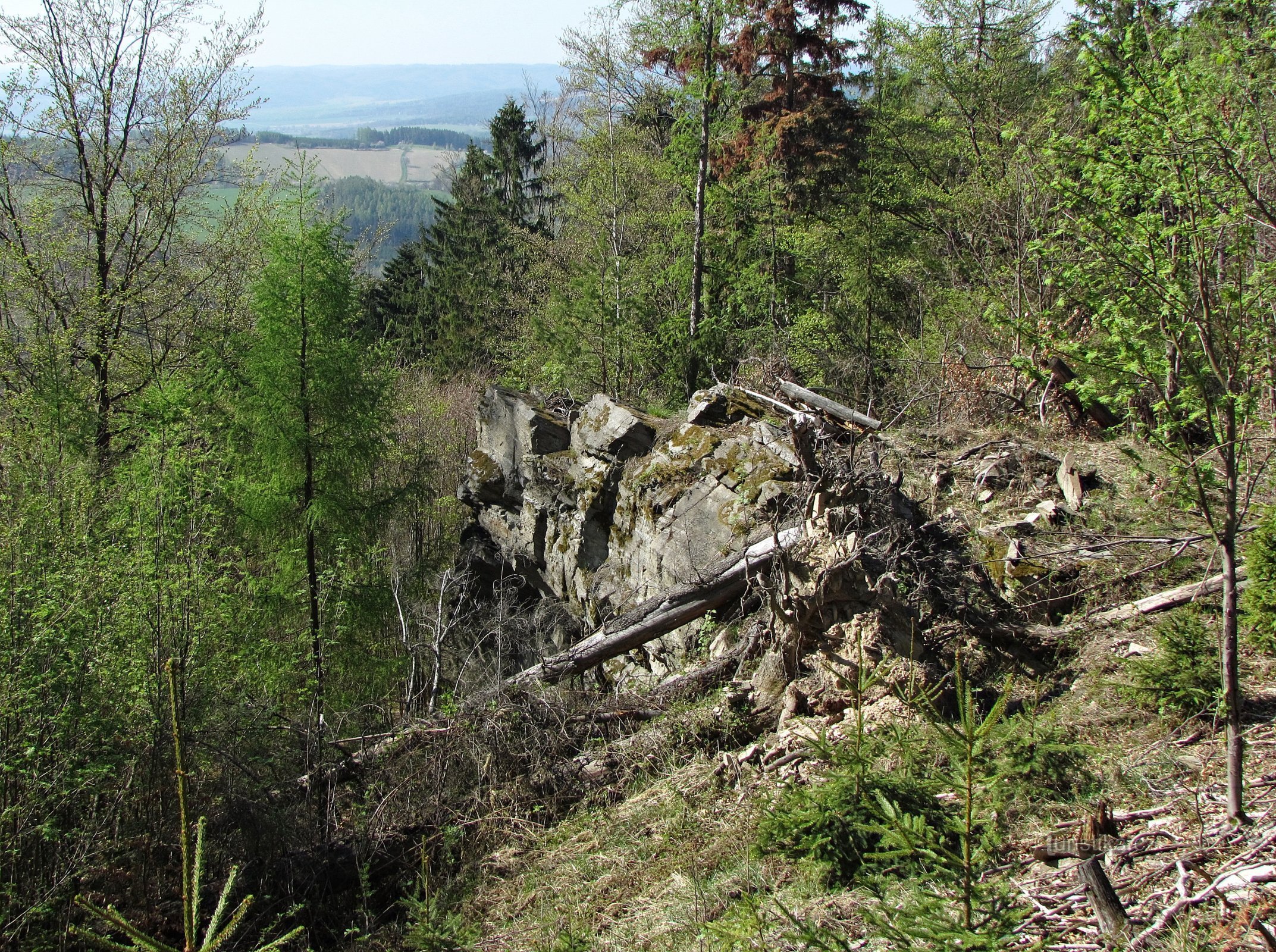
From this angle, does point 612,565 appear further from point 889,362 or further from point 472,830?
point 889,362

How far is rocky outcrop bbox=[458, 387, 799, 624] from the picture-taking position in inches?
356

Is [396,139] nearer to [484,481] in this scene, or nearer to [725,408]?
[484,481]

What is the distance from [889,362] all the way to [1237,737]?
12.7m

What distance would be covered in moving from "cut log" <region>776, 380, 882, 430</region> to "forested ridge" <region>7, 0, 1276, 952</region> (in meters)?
0.08

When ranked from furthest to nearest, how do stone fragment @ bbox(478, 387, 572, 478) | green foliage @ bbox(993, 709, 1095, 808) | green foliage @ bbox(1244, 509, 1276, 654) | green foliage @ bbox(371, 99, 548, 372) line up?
1. green foliage @ bbox(371, 99, 548, 372)
2. stone fragment @ bbox(478, 387, 572, 478)
3. green foliage @ bbox(1244, 509, 1276, 654)
4. green foliage @ bbox(993, 709, 1095, 808)

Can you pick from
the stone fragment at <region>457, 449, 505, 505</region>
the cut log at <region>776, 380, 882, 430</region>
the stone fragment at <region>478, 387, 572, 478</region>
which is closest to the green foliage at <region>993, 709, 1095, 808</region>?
the cut log at <region>776, 380, 882, 430</region>

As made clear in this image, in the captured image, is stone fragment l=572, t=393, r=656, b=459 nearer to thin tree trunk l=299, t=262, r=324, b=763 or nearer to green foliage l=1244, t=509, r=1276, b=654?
thin tree trunk l=299, t=262, r=324, b=763

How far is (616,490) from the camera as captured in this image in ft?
36.5

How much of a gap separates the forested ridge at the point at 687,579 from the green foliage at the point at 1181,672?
3 centimetres

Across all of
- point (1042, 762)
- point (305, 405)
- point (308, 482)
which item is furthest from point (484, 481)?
point (1042, 762)

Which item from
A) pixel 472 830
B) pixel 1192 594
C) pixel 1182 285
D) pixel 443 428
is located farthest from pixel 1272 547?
pixel 443 428

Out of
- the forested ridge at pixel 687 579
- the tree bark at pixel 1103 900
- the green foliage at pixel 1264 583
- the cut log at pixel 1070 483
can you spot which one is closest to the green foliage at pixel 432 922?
the forested ridge at pixel 687 579

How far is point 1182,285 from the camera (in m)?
3.46

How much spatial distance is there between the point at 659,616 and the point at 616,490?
3.97 meters
